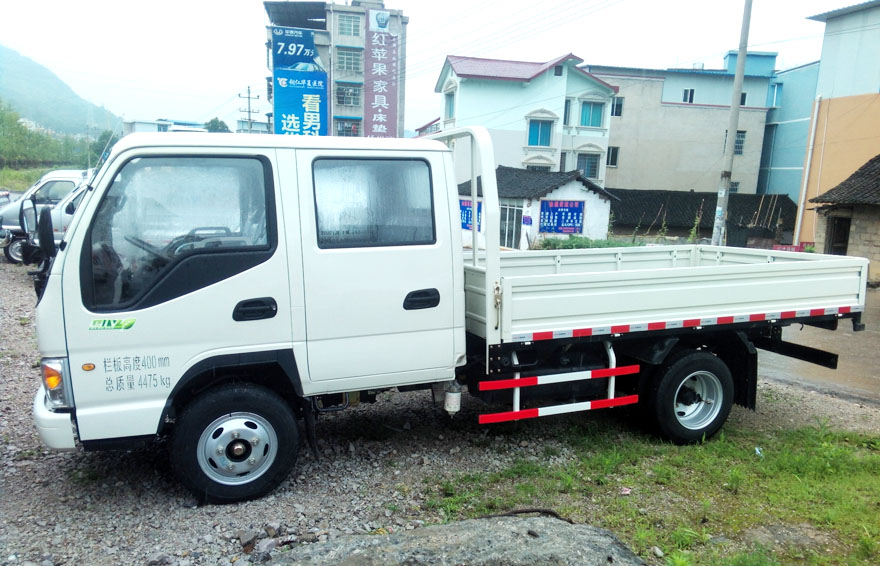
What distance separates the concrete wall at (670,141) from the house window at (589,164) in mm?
4184

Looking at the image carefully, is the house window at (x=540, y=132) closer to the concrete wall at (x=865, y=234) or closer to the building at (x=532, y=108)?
the building at (x=532, y=108)

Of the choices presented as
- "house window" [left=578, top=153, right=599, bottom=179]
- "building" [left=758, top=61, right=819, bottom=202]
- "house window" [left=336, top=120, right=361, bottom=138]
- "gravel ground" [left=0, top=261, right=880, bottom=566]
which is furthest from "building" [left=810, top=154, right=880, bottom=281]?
"house window" [left=336, top=120, right=361, bottom=138]

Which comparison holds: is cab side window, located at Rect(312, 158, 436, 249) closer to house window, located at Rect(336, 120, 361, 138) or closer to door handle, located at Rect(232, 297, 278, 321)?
door handle, located at Rect(232, 297, 278, 321)

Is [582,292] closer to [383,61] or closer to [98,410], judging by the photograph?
[98,410]

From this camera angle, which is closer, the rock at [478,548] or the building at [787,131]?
the rock at [478,548]

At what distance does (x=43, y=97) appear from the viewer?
167750 mm

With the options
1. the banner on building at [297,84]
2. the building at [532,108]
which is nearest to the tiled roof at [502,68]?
the building at [532,108]

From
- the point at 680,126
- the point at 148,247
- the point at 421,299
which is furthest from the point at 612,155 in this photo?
the point at 148,247

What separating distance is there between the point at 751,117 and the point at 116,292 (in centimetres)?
4730

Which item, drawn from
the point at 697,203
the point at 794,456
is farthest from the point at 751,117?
the point at 794,456

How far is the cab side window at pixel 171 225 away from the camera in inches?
143

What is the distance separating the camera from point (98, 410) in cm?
368

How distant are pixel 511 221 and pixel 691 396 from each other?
22.1 m

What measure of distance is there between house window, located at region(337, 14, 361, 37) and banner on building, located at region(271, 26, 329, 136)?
35974 millimetres
